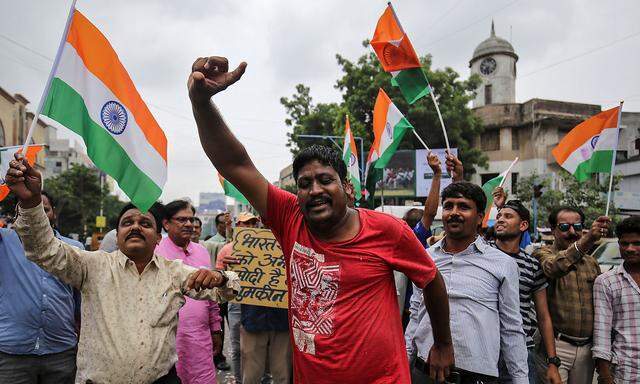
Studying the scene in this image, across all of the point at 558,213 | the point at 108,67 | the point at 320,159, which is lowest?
the point at 558,213

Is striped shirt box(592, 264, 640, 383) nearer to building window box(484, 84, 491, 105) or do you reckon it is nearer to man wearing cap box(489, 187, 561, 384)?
man wearing cap box(489, 187, 561, 384)

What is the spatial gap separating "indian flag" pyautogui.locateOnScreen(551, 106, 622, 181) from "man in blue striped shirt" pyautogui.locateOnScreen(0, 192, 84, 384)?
538 cm

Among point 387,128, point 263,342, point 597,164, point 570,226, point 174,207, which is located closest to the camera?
point 570,226

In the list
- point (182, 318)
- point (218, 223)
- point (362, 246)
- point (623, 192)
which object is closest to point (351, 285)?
point (362, 246)

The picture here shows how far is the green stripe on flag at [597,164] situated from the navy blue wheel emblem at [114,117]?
507cm

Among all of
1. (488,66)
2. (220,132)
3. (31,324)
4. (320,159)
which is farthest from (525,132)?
(220,132)

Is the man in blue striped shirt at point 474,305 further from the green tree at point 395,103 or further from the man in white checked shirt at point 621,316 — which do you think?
the green tree at point 395,103

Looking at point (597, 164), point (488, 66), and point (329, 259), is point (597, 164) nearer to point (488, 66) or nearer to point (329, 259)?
point (329, 259)

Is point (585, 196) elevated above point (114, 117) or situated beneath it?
situated beneath

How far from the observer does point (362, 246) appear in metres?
2.08

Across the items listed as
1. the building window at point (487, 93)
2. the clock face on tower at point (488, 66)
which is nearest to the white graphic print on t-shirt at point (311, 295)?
the building window at point (487, 93)

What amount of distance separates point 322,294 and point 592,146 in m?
5.00

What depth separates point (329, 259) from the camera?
6.81 ft

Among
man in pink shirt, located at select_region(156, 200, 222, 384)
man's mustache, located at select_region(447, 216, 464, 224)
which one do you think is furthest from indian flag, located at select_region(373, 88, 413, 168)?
man's mustache, located at select_region(447, 216, 464, 224)
